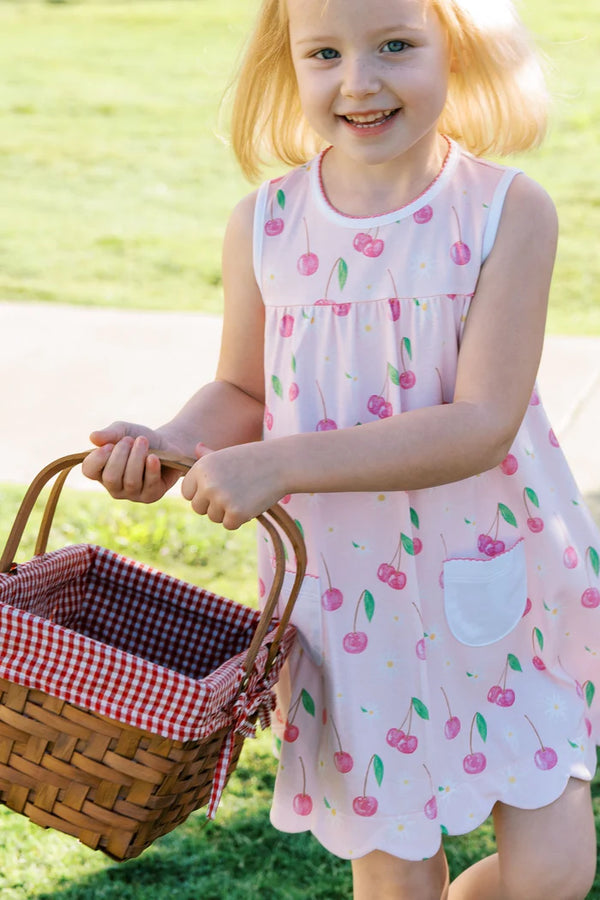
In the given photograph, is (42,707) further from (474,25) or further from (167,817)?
(474,25)

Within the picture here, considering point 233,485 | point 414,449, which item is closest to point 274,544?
point 233,485

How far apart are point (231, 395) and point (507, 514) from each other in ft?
1.69

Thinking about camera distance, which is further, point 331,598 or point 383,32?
point 331,598

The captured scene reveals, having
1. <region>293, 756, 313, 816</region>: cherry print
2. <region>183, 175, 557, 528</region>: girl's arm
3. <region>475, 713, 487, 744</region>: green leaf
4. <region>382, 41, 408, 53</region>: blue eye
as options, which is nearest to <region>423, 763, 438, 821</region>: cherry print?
<region>475, 713, 487, 744</region>: green leaf

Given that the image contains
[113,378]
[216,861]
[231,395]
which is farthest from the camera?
[113,378]

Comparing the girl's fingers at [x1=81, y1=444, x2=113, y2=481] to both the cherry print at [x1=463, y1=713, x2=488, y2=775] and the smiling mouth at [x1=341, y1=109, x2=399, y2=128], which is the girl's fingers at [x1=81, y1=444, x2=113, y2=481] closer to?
the smiling mouth at [x1=341, y1=109, x2=399, y2=128]

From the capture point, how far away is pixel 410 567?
199 centimetres

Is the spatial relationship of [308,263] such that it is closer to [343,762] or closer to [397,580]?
[397,580]

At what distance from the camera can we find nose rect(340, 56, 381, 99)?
6.07 ft

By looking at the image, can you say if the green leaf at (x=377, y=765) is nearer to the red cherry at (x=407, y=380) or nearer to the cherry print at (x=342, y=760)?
the cherry print at (x=342, y=760)

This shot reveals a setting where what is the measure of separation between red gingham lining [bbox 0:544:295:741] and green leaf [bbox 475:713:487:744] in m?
0.33

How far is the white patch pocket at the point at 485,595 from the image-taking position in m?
2.00

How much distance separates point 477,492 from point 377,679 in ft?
1.09

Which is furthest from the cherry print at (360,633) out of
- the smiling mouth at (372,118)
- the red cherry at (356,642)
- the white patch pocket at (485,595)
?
the smiling mouth at (372,118)
